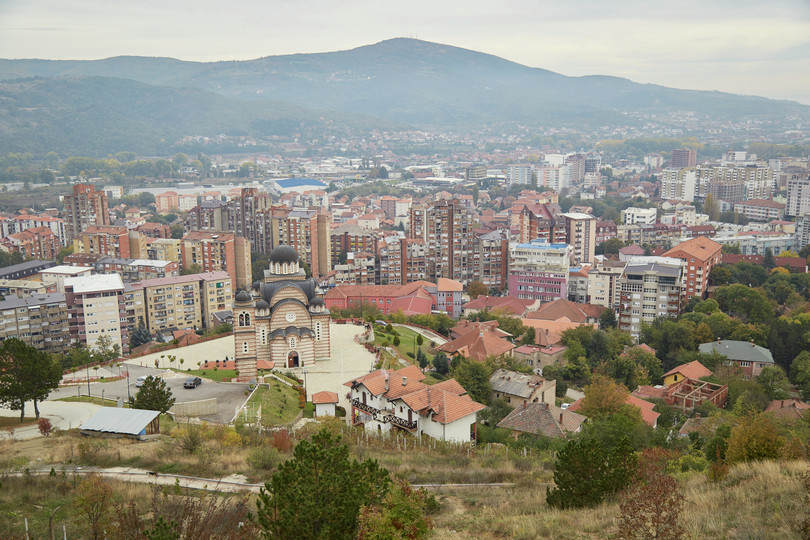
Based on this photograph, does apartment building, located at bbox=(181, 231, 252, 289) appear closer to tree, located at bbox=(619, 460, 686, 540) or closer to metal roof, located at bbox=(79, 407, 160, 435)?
metal roof, located at bbox=(79, 407, 160, 435)

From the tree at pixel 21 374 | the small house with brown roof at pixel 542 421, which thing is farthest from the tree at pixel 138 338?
the small house with brown roof at pixel 542 421

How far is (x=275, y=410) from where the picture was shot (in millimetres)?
17500

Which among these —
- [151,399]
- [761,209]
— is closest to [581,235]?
[761,209]

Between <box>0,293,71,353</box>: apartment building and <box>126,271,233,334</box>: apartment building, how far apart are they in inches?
140

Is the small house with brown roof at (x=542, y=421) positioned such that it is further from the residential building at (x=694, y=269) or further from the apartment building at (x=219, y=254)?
the apartment building at (x=219, y=254)

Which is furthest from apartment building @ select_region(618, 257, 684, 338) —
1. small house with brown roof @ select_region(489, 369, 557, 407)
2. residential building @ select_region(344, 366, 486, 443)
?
residential building @ select_region(344, 366, 486, 443)

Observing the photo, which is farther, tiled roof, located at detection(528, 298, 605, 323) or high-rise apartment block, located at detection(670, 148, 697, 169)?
high-rise apartment block, located at detection(670, 148, 697, 169)

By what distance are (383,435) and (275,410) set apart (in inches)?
127

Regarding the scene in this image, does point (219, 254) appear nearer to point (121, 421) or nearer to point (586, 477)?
point (121, 421)

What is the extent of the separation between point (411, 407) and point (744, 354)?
16130mm

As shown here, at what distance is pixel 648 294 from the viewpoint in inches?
1284

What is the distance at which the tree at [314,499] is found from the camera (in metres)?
6.92

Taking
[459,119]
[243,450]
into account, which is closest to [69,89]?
[459,119]

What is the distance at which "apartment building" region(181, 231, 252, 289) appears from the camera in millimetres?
43344
